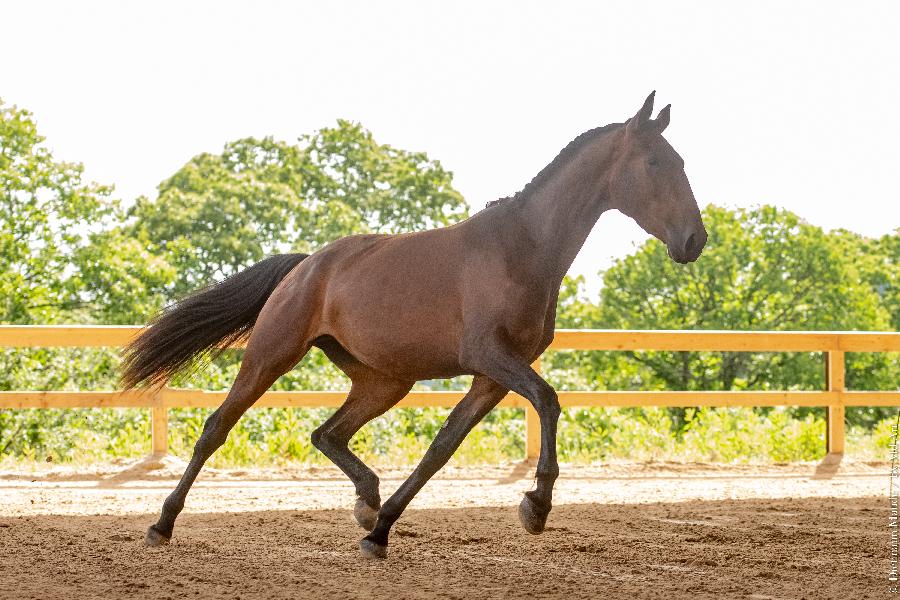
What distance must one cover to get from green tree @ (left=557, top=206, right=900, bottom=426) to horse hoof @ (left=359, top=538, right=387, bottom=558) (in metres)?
20.0

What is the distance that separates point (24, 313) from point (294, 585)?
1844 centimetres

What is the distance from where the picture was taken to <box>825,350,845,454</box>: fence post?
9766 millimetres

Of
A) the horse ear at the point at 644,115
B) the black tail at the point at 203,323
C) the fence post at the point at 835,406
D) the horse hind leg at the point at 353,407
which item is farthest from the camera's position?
the fence post at the point at 835,406

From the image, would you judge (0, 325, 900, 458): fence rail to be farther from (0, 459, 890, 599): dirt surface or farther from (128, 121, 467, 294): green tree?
(128, 121, 467, 294): green tree

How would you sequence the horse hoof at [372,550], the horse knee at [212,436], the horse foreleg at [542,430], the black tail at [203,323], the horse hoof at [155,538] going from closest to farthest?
the horse foreleg at [542,430], the horse hoof at [372,550], the horse hoof at [155,538], the horse knee at [212,436], the black tail at [203,323]

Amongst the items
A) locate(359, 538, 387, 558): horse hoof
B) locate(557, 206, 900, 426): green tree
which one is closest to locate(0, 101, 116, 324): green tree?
locate(557, 206, 900, 426): green tree

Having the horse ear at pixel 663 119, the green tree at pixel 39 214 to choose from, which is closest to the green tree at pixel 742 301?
the green tree at pixel 39 214

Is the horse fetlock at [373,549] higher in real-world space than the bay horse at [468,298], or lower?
lower

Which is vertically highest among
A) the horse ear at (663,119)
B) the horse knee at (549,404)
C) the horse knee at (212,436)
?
the horse ear at (663,119)

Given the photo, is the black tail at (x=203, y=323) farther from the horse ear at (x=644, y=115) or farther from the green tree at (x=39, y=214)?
the green tree at (x=39, y=214)

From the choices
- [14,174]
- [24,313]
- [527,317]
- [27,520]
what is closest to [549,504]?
[527,317]

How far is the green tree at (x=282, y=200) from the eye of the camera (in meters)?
24.1

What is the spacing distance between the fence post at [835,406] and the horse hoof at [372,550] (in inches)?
254

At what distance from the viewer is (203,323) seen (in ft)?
18.5
